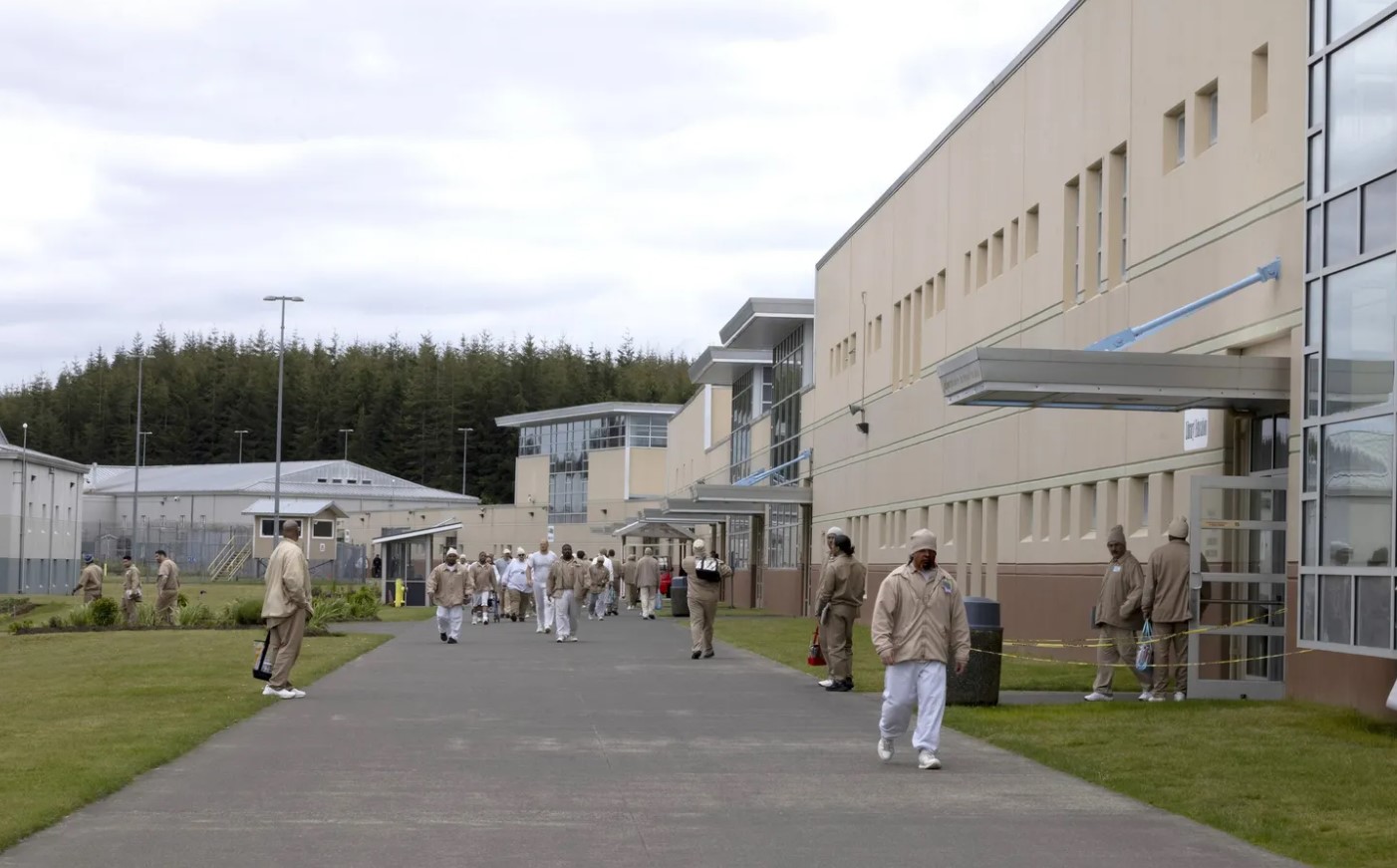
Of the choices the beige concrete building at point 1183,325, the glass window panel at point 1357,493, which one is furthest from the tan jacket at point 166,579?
the glass window panel at point 1357,493

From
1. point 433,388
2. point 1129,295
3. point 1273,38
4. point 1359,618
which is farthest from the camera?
point 433,388

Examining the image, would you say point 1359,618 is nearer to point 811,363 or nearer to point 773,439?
point 811,363

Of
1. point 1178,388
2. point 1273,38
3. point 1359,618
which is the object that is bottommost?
point 1359,618

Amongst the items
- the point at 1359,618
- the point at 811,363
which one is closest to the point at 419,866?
the point at 1359,618

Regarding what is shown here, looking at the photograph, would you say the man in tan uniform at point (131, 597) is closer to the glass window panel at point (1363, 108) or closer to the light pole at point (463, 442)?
the glass window panel at point (1363, 108)

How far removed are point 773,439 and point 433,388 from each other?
96.7 metres

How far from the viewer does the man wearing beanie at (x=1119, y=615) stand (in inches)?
717

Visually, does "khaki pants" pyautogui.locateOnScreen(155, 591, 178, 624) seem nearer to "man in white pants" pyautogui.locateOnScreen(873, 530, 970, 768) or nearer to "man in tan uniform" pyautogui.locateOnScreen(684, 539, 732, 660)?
"man in tan uniform" pyautogui.locateOnScreen(684, 539, 732, 660)

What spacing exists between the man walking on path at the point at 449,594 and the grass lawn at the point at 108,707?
1328 mm

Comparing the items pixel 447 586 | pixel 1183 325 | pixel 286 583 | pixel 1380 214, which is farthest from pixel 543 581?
pixel 1380 214

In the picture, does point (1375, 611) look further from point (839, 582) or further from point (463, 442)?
point (463, 442)

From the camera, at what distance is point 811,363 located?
5175 centimetres

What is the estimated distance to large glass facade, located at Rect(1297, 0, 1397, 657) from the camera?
14523 mm

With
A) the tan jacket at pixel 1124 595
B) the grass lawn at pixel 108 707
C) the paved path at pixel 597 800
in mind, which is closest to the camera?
the paved path at pixel 597 800
